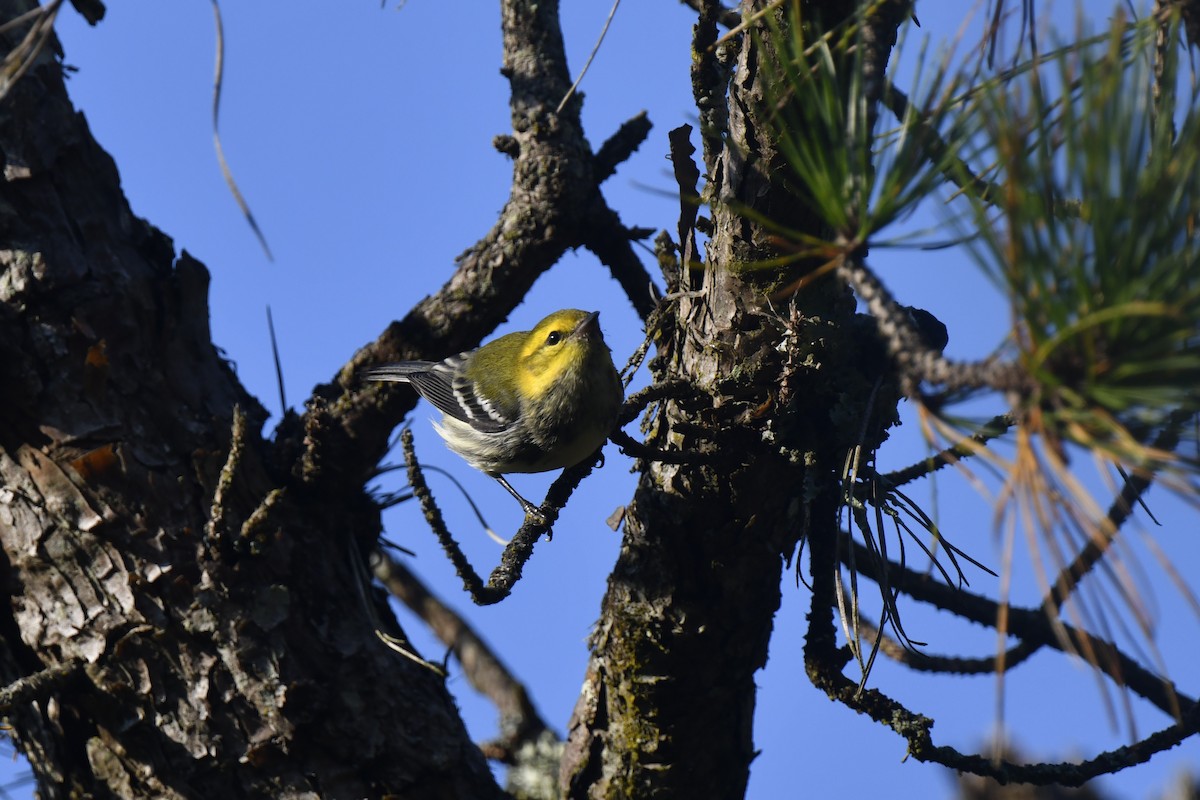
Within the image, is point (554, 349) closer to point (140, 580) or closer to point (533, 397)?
point (533, 397)

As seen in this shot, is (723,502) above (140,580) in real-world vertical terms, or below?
above

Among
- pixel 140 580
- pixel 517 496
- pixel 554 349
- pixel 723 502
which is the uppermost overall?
pixel 554 349

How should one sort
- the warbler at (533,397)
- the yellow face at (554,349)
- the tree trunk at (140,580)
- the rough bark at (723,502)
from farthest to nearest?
the yellow face at (554,349) → the warbler at (533,397) → the tree trunk at (140,580) → the rough bark at (723,502)

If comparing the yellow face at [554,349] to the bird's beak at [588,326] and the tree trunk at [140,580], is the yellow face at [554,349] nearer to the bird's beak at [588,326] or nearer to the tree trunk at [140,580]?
the bird's beak at [588,326]

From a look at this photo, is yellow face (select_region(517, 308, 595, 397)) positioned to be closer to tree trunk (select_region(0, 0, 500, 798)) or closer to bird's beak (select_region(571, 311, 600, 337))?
bird's beak (select_region(571, 311, 600, 337))

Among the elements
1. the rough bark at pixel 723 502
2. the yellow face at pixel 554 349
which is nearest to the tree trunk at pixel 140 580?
the rough bark at pixel 723 502

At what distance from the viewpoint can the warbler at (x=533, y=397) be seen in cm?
351

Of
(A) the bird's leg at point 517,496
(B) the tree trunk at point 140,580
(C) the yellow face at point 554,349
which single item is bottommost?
(B) the tree trunk at point 140,580

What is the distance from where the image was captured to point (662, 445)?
9.24 feet

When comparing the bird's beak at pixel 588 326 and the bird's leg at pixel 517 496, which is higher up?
the bird's beak at pixel 588 326

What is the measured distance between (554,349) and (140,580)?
1.72 m

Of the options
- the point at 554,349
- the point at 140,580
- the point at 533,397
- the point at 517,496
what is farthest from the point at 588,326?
the point at 140,580

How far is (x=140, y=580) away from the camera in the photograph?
264 centimetres

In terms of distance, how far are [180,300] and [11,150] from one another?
567 millimetres
